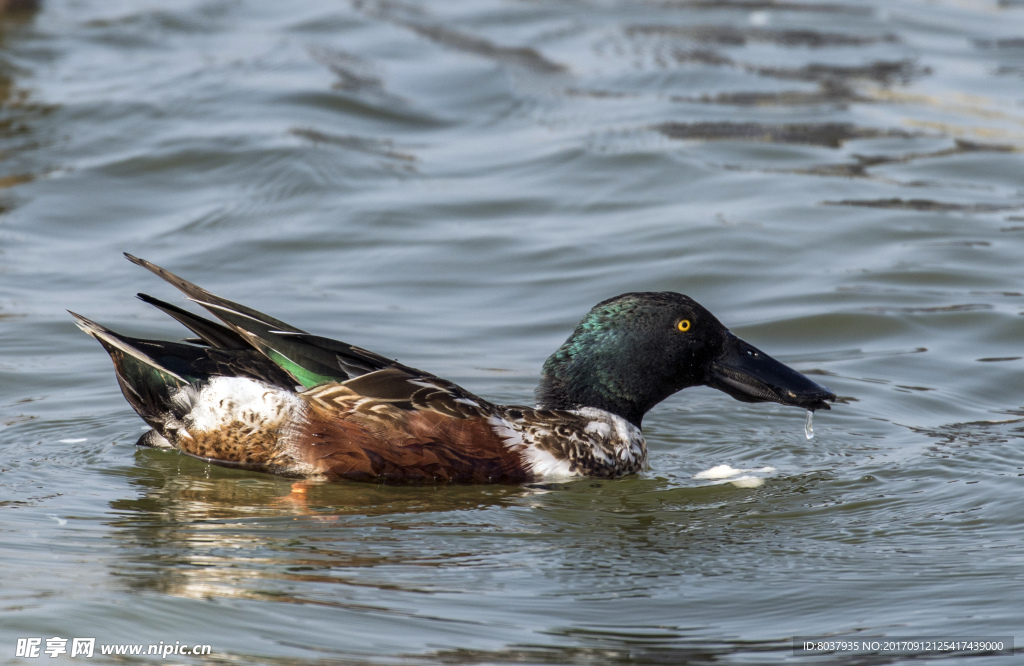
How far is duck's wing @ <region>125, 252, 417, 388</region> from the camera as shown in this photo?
5.61 m

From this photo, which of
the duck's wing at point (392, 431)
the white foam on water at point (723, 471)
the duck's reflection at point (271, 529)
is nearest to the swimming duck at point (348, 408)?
the duck's wing at point (392, 431)

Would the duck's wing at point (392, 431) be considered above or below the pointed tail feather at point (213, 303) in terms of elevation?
below

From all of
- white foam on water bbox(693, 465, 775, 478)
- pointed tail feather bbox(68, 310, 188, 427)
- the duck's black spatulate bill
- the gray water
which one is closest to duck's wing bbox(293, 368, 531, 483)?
the gray water

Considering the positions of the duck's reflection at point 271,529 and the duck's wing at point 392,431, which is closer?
the duck's reflection at point 271,529

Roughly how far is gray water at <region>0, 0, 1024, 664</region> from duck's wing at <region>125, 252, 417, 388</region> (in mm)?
492

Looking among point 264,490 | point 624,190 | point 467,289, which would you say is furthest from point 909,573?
point 624,190

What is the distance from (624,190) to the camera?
1121cm

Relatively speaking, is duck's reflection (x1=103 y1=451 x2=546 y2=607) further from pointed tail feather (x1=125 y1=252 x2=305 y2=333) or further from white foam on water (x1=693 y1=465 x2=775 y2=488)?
white foam on water (x1=693 y1=465 x2=775 y2=488)

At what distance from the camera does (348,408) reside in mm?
5613

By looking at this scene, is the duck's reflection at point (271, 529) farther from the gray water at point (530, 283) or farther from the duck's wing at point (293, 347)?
the duck's wing at point (293, 347)

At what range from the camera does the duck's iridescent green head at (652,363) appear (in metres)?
6.08

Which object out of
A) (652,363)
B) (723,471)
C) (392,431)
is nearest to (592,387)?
(652,363)

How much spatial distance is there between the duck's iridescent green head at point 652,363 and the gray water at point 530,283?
37cm

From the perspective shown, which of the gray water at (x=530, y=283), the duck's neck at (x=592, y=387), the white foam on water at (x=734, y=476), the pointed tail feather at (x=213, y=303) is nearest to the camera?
the gray water at (x=530, y=283)
